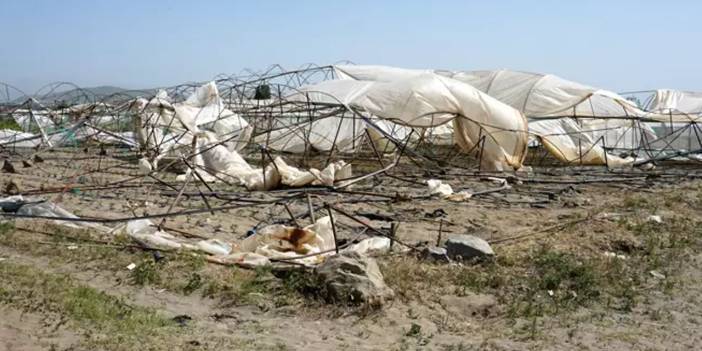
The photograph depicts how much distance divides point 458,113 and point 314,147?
11.2 feet

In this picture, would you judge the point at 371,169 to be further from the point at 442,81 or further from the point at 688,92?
the point at 688,92

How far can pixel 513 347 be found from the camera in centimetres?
502

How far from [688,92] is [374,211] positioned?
1721cm

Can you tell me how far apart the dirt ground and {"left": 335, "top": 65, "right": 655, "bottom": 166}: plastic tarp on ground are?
9089 millimetres

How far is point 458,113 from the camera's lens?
16047 mm

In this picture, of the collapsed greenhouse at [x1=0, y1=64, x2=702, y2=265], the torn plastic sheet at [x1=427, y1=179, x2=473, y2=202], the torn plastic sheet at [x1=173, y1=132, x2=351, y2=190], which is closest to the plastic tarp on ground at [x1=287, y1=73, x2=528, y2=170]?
the collapsed greenhouse at [x1=0, y1=64, x2=702, y2=265]

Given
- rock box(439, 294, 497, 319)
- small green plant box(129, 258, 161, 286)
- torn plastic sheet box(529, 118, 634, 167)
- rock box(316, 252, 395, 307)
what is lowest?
torn plastic sheet box(529, 118, 634, 167)

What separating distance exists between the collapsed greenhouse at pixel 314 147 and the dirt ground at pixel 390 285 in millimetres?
390

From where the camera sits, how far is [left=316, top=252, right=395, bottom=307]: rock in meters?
5.54

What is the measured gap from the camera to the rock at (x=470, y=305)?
18.9 feet

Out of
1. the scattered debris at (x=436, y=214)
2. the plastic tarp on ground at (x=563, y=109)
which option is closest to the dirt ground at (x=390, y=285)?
the scattered debris at (x=436, y=214)

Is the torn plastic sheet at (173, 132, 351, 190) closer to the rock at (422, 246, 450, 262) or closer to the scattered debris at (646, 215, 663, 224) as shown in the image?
the scattered debris at (646, 215, 663, 224)

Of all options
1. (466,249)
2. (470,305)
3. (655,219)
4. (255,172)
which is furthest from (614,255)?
(255,172)

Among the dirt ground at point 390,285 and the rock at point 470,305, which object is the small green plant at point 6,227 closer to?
the dirt ground at point 390,285
